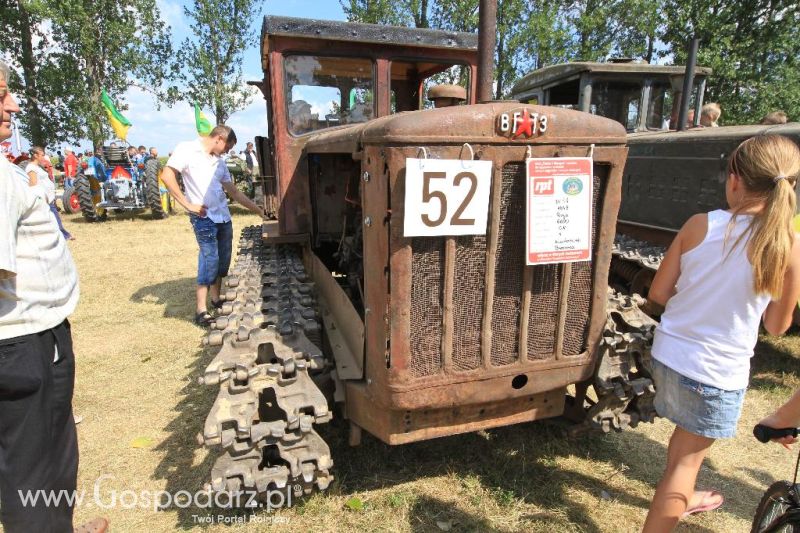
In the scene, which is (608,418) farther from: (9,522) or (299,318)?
(9,522)

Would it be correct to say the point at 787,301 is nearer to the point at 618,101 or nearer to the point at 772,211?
the point at 772,211

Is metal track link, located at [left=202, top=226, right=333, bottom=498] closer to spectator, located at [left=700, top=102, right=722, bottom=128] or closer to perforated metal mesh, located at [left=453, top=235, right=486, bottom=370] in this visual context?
perforated metal mesh, located at [left=453, top=235, right=486, bottom=370]

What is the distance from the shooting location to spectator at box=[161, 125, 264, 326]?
15.6 ft

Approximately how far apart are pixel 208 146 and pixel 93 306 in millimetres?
2735

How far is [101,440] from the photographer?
10.6 feet

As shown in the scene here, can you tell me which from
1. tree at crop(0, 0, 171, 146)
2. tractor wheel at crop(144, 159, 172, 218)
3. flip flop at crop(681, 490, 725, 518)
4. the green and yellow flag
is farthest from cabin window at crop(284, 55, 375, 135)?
tree at crop(0, 0, 171, 146)

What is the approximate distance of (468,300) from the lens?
2.23m

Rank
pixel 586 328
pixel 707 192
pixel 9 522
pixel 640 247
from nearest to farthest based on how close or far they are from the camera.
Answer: pixel 9 522, pixel 586 328, pixel 707 192, pixel 640 247

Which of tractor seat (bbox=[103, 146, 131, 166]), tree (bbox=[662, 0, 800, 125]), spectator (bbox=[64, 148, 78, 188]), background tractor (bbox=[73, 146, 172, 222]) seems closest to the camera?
background tractor (bbox=[73, 146, 172, 222])

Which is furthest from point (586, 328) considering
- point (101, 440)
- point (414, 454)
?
point (101, 440)

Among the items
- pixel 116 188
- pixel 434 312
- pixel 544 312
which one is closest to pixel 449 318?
pixel 434 312

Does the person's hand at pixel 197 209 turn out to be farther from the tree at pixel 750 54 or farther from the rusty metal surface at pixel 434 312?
the tree at pixel 750 54

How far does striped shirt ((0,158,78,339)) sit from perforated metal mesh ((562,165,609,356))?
224 centimetres

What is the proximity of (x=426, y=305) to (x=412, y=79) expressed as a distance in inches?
106
